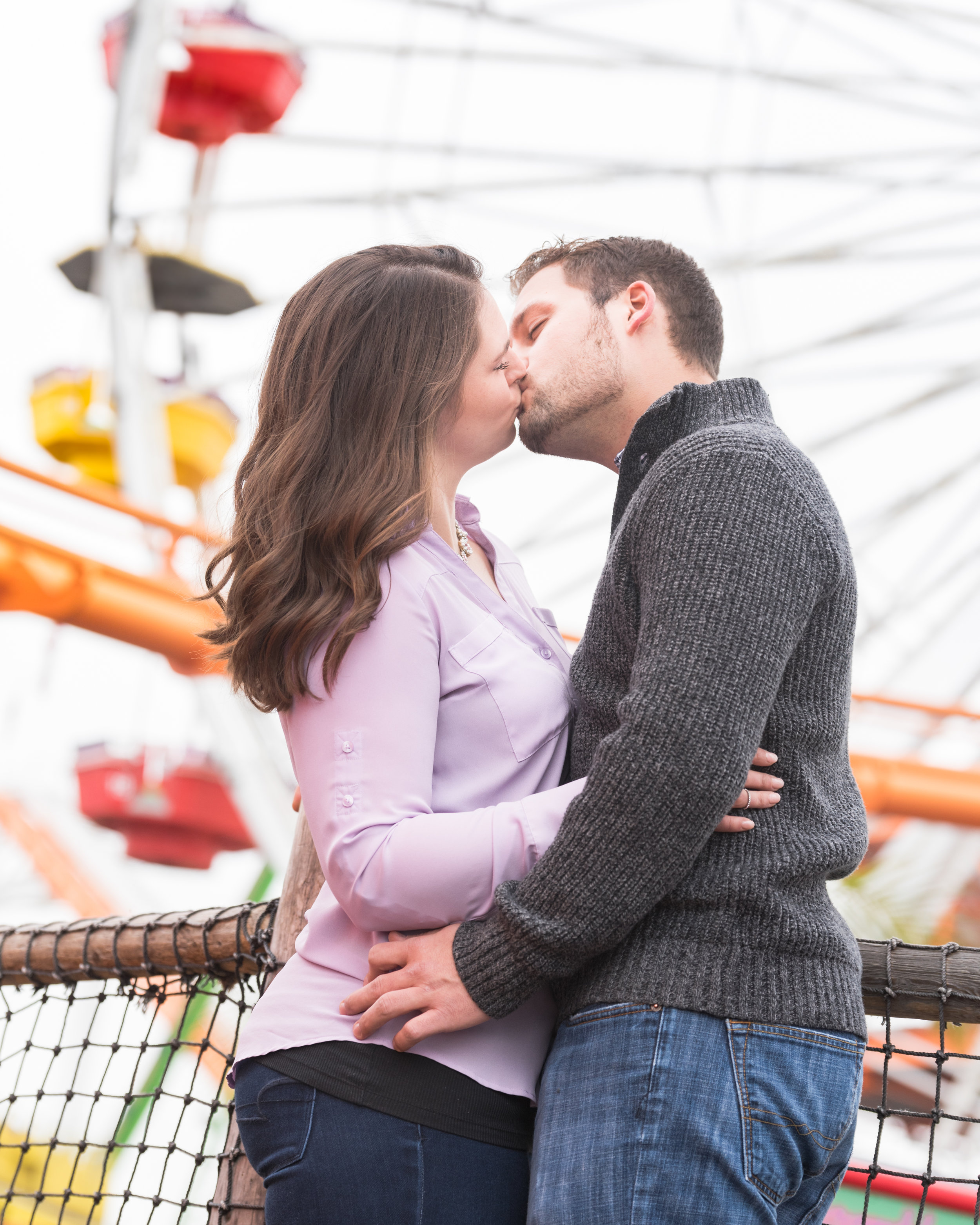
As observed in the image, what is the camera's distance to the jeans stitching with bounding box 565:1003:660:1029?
2.94 feet

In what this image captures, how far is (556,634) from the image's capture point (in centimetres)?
128

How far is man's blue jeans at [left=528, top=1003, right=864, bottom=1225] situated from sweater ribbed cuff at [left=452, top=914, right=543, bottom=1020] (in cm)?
6

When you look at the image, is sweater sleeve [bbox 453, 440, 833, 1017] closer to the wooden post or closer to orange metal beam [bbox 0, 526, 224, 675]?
the wooden post

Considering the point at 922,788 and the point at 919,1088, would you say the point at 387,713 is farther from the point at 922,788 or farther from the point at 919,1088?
the point at 922,788

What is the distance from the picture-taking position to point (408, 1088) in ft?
3.05

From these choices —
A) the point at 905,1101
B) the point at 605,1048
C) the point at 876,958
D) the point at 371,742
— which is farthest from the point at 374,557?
the point at 905,1101

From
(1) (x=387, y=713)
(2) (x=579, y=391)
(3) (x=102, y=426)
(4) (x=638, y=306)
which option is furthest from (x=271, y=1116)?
(3) (x=102, y=426)

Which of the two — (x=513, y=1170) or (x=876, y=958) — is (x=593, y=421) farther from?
(x=513, y=1170)

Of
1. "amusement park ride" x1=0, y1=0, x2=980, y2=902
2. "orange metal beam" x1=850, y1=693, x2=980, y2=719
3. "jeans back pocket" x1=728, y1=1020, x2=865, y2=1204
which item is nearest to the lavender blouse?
"jeans back pocket" x1=728, y1=1020, x2=865, y2=1204

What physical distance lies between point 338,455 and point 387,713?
24 cm

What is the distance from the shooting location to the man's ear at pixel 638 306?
1389 mm

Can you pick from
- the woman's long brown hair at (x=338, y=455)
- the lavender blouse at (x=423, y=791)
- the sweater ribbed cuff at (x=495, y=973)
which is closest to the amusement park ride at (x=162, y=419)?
the woman's long brown hair at (x=338, y=455)

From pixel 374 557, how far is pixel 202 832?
31.2 ft

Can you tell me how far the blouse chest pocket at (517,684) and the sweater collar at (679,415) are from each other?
182 millimetres
